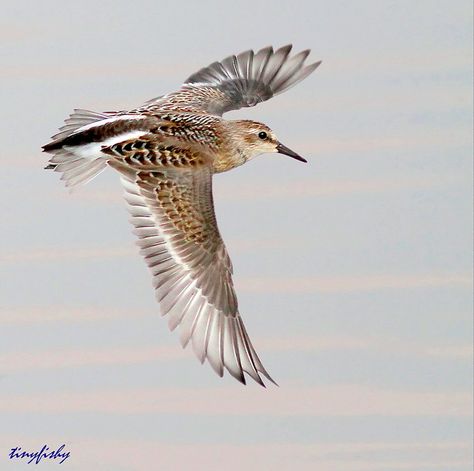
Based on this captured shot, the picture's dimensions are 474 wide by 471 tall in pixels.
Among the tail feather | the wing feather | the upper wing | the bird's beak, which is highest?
the upper wing

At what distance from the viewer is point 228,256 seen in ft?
28.9

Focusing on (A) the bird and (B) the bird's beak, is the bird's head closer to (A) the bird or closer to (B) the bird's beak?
(B) the bird's beak

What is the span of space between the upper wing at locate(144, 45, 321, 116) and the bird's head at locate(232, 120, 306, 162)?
92cm

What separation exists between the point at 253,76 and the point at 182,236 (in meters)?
2.52

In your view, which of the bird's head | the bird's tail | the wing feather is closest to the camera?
the wing feather

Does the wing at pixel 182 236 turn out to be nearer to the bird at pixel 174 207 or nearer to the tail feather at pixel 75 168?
the bird at pixel 174 207

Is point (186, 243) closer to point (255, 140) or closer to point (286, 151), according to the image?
point (255, 140)

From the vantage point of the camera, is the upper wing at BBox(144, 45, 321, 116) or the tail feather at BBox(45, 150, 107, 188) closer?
the tail feather at BBox(45, 150, 107, 188)

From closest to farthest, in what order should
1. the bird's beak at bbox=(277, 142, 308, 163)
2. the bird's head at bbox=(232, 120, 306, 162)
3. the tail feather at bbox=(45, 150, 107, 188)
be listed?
1. the tail feather at bbox=(45, 150, 107, 188)
2. the bird's head at bbox=(232, 120, 306, 162)
3. the bird's beak at bbox=(277, 142, 308, 163)

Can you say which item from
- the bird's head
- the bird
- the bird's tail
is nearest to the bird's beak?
the bird's head

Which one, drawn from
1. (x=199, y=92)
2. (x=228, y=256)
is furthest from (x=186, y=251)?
(x=199, y=92)

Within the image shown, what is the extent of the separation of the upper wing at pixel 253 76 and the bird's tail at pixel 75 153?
5.43 ft

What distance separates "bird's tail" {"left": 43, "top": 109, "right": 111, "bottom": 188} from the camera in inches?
346

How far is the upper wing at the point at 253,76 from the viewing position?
1075 centimetres
